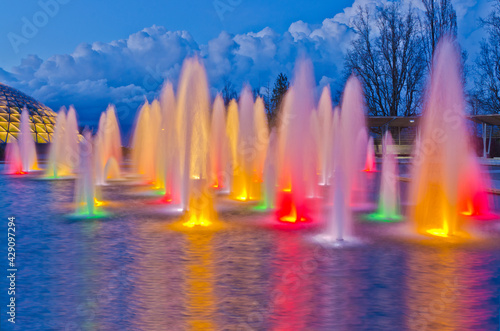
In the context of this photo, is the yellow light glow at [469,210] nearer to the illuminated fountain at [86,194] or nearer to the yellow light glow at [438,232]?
Result: the yellow light glow at [438,232]

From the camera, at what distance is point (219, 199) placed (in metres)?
11.6

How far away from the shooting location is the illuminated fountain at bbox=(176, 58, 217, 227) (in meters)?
7.61

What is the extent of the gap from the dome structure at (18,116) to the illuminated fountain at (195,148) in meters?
40.5

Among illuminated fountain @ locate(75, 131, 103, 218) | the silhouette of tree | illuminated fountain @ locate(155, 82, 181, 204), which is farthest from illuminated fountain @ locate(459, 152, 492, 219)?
the silhouette of tree

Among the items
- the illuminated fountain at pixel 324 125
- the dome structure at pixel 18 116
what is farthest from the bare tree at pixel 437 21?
the dome structure at pixel 18 116

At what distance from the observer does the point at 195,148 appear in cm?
862

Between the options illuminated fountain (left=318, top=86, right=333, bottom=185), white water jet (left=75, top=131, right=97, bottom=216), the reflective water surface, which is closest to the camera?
the reflective water surface

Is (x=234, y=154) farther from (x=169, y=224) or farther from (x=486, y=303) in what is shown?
(x=486, y=303)

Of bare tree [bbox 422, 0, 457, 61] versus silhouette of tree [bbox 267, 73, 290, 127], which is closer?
bare tree [bbox 422, 0, 457, 61]

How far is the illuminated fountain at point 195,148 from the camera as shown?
7.61 m

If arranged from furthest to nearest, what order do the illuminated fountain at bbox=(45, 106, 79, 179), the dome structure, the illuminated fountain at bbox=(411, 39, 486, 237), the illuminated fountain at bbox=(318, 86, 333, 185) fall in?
the dome structure, the illuminated fountain at bbox=(45, 106, 79, 179), the illuminated fountain at bbox=(318, 86, 333, 185), the illuminated fountain at bbox=(411, 39, 486, 237)

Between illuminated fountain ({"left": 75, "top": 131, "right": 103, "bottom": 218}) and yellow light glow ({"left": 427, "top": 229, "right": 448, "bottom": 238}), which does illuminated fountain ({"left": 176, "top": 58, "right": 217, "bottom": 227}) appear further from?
yellow light glow ({"left": 427, "top": 229, "right": 448, "bottom": 238})

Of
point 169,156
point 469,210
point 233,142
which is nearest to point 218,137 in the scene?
point 233,142

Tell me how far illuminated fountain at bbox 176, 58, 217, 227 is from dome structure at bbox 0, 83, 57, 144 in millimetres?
40476
